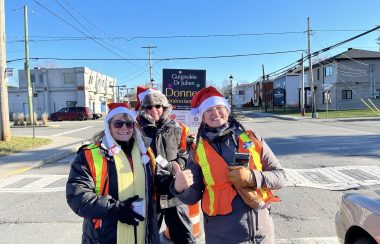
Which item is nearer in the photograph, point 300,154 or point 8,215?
point 8,215

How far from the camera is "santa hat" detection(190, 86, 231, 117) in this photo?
2713 millimetres

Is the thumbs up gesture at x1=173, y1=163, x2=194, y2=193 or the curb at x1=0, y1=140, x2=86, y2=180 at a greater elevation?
the thumbs up gesture at x1=173, y1=163, x2=194, y2=193

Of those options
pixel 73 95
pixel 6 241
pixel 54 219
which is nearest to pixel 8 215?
pixel 54 219

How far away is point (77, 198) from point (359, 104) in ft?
154

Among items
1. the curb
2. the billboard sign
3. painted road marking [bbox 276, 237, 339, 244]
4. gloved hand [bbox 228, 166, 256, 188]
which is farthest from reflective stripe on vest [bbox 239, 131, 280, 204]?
the billboard sign

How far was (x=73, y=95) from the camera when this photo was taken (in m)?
53.3

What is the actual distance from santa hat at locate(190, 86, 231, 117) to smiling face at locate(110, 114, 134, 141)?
50 centimetres

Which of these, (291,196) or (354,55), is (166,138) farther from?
(354,55)

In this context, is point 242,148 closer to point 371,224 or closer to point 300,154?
point 371,224

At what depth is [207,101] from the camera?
2734mm

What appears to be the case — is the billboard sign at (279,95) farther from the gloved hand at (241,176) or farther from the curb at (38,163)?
the gloved hand at (241,176)

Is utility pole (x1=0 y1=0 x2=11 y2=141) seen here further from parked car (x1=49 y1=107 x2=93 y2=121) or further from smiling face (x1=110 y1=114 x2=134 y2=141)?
parked car (x1=49 y1=107 x2=93 y2=121)

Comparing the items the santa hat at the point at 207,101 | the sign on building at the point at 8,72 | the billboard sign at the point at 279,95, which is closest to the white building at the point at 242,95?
the billboard sign at the point at 279,95

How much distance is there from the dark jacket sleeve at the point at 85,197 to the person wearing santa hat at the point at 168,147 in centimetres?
75
